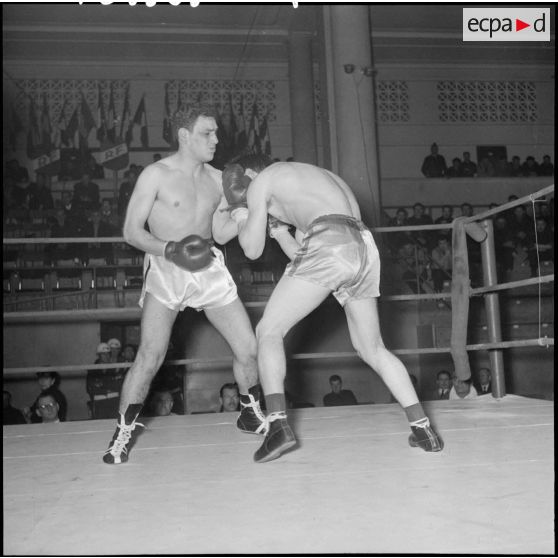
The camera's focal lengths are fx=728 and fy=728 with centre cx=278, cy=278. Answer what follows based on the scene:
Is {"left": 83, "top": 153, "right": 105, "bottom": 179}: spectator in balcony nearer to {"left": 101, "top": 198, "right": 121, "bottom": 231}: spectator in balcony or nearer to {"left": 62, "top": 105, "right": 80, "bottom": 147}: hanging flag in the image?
{"left": 62, "top": 105, "right": 80, "bottom": 147}: hanging flag

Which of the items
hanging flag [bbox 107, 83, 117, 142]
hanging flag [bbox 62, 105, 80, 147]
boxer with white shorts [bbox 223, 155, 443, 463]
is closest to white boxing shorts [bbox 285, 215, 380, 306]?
boxer with white shorts [bbox 223, 155, 443, 463]

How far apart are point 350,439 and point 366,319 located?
0.43 m

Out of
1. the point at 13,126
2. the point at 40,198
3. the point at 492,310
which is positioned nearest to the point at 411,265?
the point at 492,310

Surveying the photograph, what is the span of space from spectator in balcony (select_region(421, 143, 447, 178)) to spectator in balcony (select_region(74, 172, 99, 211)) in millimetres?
5117

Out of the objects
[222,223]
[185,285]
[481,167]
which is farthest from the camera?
[481,167]

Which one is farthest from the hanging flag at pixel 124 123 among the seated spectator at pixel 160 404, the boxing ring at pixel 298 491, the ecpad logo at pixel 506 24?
the ecpad logo at pixel 506 24

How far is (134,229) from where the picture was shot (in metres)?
2.48

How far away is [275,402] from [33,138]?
9693 millimetres

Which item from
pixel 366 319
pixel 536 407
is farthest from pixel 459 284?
pixel 366 319

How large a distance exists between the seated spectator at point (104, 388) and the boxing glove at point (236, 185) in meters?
3.48

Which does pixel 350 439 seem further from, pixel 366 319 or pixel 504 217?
pixel 504 217

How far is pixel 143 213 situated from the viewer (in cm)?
250

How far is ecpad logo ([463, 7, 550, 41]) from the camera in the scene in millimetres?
2182

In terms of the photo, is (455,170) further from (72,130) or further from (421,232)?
(72,130)
